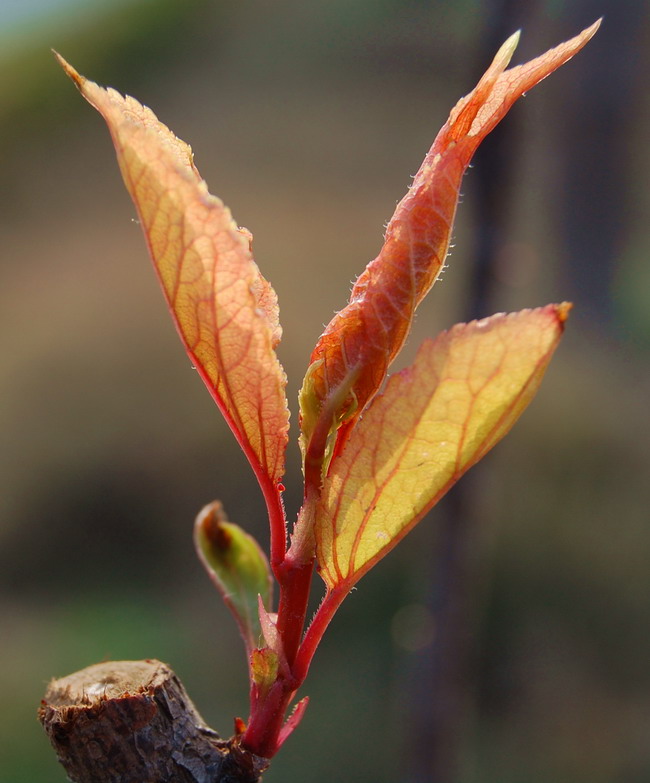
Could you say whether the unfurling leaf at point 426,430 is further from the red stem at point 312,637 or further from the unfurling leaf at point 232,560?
the unfurling leaf at point 232,560

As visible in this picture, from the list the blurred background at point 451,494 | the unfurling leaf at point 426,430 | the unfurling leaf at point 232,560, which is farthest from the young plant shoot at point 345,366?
the blurred background at point 451,494

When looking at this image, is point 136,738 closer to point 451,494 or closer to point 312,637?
point 312,637

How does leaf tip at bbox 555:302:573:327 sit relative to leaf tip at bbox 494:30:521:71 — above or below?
below

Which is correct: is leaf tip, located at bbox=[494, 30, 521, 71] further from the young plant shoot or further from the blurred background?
the blurred background

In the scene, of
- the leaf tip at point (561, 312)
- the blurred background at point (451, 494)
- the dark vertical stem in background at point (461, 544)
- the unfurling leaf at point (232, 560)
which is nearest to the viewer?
the leaf tip at point (561, 312)

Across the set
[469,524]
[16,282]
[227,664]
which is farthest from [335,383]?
[16,282]

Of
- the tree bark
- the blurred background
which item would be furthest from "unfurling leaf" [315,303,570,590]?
the blurred background
